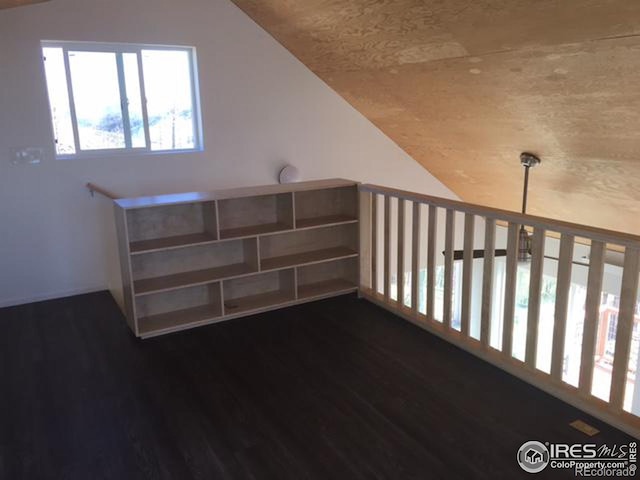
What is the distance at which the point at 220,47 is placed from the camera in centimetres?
512

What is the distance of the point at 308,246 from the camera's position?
4430 mm

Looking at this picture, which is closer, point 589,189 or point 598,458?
point 598,458

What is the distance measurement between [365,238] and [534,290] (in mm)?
1712

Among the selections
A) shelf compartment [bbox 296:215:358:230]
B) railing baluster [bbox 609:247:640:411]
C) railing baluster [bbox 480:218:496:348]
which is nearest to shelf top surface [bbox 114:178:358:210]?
shelf compartment [bbox 296:215:358:230]

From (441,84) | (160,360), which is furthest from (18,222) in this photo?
(441,84)

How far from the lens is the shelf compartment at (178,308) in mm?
3781

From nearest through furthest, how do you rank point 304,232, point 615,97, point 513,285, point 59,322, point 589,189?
1. point 513,285
2. point 615,97
3. point 59,322
4. point 304,232
5. point 589,189

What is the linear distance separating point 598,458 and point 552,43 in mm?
2437

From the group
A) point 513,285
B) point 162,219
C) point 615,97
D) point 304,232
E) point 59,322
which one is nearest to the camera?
point 513,285

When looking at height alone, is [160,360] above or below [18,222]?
below

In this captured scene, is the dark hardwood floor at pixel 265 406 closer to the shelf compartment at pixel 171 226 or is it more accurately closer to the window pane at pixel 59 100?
the shelf compartment at pixel 171 226

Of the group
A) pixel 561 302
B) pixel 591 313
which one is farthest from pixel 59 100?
pixel 591 313

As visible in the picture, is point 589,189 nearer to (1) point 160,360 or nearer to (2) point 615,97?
(2) point 615,97

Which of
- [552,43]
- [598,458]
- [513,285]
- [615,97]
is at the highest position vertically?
[552,43]
